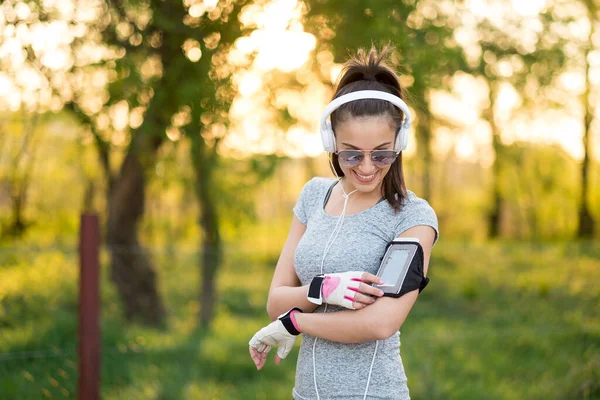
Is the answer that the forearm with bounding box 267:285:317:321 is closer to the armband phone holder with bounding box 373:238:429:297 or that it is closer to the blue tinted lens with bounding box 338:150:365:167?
the armband phone holder with bounding box 373:238:429:297

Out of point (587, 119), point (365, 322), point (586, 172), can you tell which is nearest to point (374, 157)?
point (365, 322)

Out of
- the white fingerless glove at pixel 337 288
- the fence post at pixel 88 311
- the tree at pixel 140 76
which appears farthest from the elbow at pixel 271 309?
the tree at pixel 140 76

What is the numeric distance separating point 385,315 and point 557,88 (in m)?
12.0

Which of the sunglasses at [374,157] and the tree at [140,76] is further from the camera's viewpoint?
the tree at [140,76]

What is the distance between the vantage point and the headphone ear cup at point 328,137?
1943 millimetres

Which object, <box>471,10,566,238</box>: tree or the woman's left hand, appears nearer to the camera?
the woman's left hand

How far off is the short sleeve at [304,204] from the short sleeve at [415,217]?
35cm

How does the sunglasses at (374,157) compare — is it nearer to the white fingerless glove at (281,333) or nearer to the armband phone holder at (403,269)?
the armband phone holder at (403,269)

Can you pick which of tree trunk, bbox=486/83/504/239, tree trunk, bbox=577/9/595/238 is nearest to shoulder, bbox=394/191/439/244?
tree trunk, bbox=486/83/504/239

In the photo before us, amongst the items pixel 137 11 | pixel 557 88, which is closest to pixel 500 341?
pixel 137 11

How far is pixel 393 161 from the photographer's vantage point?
188 cm

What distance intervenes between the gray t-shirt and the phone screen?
0.26ft

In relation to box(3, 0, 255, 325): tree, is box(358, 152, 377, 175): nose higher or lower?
lower

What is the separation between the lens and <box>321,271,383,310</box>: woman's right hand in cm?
174
